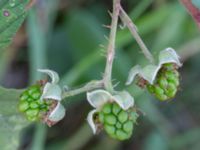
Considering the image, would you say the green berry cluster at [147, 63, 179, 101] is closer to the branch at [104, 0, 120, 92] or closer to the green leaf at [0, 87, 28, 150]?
the branch at [104, 0, 120, 92]

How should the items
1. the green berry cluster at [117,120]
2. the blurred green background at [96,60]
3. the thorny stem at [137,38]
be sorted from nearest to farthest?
the green berry cluster at [117,120], the thorny stem at [137,38], the blurred green background at [96,60]

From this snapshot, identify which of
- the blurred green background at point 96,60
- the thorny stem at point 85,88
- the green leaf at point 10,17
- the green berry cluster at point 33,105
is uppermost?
the green leaf at point 10,17

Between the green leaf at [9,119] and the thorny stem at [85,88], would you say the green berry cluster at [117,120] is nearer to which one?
the thorny stem at [85,88]

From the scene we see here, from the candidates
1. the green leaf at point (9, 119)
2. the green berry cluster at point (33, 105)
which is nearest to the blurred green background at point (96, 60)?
the green leaf at point (9, 119)

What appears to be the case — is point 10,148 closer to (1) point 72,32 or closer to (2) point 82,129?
(2) point 82,129

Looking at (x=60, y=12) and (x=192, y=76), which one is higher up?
(x=60, y=12)

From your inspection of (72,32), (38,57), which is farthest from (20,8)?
(72,32)

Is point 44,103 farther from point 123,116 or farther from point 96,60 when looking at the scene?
point 96,60
